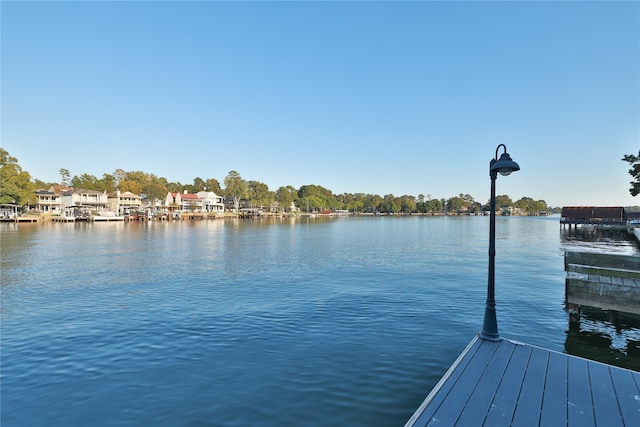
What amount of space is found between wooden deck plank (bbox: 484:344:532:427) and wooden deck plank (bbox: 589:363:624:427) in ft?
3.46

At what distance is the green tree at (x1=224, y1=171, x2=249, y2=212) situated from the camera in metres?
166

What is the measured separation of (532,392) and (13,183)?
124m

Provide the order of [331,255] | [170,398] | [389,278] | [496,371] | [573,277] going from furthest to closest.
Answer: [331,255] → [389,278] → [573,277] → [170,398] → [496,371]

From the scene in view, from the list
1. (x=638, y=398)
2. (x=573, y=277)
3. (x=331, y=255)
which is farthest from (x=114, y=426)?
(x=331, y=255)

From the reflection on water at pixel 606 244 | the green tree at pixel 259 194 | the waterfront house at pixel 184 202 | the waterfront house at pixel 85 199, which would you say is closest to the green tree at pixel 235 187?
the green tree at pixel 259 194

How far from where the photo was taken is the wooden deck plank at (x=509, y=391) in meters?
4.87

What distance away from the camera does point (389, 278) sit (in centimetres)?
2239

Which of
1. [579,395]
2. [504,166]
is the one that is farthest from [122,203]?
[579,395]

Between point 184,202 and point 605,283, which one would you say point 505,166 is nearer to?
point 605,283

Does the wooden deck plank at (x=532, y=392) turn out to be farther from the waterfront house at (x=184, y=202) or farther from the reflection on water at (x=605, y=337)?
the waterfront house at (x=184, y=202)

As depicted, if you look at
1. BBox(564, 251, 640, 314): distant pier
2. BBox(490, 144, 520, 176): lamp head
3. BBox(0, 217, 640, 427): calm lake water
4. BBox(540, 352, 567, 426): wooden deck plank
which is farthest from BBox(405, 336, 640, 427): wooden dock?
BBox(564, 251, 640, 314): distant pier

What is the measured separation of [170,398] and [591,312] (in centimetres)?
1701

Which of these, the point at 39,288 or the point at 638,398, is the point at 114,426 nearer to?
the point at 638,398

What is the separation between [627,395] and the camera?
5.55m
